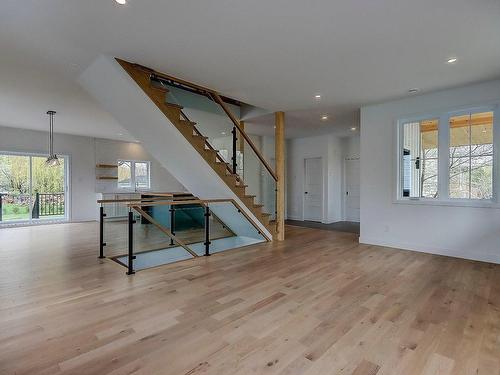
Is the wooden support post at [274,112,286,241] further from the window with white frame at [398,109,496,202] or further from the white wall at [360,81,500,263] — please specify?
the window with white frame at [398,109,496,202]

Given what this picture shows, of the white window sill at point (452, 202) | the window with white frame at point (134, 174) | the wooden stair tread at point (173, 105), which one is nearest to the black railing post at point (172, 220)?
the wooden stair tread at point (173, 105)

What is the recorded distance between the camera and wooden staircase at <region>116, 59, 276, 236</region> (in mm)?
3836

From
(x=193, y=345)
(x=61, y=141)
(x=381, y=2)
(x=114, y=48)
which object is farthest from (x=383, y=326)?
(x=61, y=141)

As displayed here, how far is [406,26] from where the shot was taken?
2.77 meters

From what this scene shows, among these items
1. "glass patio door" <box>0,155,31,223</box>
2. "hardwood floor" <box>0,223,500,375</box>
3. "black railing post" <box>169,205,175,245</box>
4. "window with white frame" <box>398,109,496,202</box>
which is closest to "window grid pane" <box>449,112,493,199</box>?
"window with white frame" <box>398,109,496,202</box>

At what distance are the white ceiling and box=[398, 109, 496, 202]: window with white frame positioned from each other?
0.74m

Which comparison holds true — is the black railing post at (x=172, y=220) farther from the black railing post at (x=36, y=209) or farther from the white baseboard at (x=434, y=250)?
the black railing post at (x=36, y=209)

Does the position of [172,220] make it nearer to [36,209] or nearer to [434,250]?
[434,250]

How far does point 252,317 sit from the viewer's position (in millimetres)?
2461

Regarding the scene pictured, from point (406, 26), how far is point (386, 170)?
3.09 meters

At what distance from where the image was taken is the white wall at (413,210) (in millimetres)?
4367

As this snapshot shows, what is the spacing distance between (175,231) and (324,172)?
525 cm

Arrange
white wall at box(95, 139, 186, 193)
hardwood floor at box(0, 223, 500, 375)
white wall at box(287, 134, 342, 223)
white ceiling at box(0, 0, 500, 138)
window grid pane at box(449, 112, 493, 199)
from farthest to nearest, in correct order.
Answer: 1. white wall at box(95, 139, 186, 193)
2. white wall at box(287, 134, 342, 223)
3. window grid pane at box(449, 112, 493, 199)
4. white ceiling at box(0, 0, 500, 138)
5. hardwood floor at box(0, 223, 500, 375)

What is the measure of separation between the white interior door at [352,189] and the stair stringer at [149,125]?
4528mm
